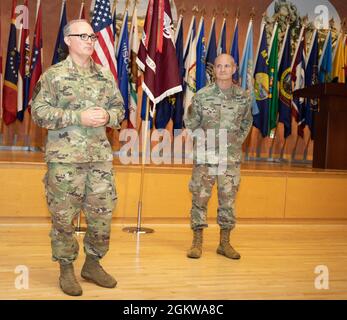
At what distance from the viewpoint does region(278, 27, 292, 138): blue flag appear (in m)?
7.38

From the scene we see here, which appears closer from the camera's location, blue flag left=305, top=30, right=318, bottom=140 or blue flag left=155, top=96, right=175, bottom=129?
blue flag left=155, top=96, right=175, bottom=129

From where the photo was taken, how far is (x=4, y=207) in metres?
4.70

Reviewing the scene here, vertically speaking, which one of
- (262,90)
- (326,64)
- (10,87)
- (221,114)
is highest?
(326,64)

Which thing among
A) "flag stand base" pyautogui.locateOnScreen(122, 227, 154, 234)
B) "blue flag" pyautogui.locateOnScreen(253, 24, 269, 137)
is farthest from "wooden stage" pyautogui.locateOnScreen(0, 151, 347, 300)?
"blue flag" pyautogui.locateOnScreen(253, 24, 269, 137)

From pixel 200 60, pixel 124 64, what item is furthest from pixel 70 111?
pixel 200 60

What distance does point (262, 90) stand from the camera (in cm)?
729

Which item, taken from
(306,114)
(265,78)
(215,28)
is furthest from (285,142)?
(215,28)

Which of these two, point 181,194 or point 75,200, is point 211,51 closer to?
point 181,194

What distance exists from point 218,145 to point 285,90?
13.1ft

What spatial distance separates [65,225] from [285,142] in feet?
19.2

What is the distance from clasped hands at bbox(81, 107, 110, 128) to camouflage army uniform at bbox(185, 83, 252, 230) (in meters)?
1.26

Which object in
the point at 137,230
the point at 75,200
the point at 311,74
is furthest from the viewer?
the point at 311,74

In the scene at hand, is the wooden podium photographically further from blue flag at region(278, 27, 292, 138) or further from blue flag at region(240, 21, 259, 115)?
blue flag at region(240, 21, 259, 115)

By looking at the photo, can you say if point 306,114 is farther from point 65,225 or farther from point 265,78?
point 65,225
